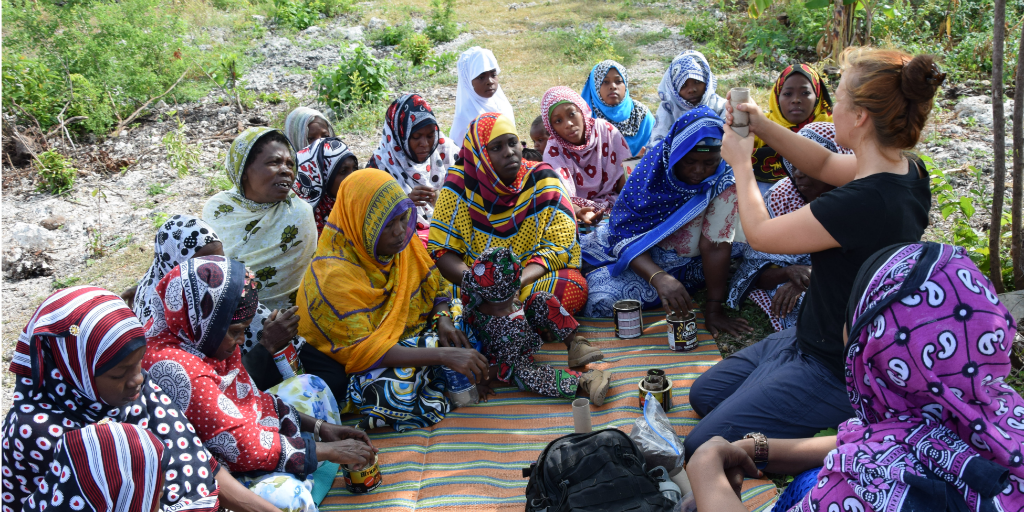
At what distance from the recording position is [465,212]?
436 centimetres

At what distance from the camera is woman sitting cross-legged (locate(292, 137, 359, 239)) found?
468 cm

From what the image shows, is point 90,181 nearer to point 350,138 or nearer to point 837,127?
point 350,138

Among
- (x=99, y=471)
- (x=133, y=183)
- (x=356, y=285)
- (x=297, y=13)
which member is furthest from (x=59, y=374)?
(x=297, y=13)

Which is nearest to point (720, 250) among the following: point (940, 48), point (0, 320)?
point (0, 320)

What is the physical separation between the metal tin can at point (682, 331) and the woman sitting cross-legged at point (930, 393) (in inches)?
83.1

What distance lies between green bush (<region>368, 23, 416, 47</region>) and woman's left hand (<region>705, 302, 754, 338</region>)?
943 cm

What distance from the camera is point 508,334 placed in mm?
3523

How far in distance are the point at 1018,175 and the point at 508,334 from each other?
9.11 feet

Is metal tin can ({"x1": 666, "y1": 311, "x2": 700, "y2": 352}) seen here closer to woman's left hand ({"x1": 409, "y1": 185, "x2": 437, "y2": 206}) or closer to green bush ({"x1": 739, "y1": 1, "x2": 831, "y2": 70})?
woman's left hand ({"x1": 409, "y1": 185, "x2": 437, "y2": 206})

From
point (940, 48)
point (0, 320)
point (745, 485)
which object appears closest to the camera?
point (745, 485)

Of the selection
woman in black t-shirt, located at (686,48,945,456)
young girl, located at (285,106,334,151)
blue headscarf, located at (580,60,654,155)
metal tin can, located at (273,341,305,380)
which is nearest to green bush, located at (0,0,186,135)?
young girl, located at (285,106,334,151)

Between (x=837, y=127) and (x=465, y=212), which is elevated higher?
(x=837, y=127)

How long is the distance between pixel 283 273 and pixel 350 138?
13.6 ft

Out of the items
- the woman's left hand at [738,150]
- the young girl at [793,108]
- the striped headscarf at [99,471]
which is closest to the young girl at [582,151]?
Answer: the young girl at [793,108]
